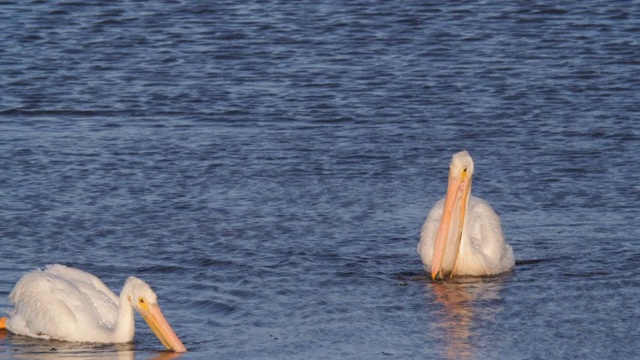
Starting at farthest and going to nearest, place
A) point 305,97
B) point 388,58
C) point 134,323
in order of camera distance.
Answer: point 388,58
point 305,97
point 134,323

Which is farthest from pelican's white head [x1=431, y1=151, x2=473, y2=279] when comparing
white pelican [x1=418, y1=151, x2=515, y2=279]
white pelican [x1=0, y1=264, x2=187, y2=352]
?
white pelican [x1=0, y1=264, x2=187, y2=352]

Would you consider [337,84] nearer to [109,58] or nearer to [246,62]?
[246,62]

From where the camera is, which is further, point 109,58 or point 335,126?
point 109,58

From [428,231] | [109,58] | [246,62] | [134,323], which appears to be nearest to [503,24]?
[246,62]

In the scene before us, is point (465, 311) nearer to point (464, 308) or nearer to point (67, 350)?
point (464, 308)

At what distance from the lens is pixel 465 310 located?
331 inches

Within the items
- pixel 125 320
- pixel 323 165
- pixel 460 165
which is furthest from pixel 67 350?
pixel 323 165

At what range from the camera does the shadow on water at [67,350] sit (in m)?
7.72

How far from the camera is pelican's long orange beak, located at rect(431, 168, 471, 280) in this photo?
360 inches

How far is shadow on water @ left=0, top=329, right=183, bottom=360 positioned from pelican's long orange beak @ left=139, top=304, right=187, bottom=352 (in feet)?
0.15

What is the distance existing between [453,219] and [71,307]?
8.37ft

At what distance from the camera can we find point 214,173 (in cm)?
1127

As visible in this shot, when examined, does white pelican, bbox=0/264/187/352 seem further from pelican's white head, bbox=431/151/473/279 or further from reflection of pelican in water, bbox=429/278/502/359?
pelican's white head, bbox=431/151/473/279

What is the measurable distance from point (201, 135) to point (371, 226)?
282cm
